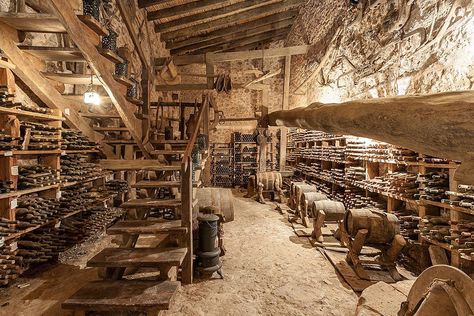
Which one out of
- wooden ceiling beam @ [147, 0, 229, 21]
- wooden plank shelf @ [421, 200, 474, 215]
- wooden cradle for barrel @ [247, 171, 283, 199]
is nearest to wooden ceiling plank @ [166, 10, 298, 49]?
wooden ceiling beam @ [147, 0, 229, 21]

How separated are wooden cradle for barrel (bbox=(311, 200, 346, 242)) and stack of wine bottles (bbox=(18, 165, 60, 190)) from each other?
16.6 feet

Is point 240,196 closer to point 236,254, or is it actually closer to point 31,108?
point 236,254

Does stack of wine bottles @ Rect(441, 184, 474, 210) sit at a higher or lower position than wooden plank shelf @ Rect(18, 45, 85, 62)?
lower

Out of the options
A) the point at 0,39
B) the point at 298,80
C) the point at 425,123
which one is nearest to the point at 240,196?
the point at 298,80

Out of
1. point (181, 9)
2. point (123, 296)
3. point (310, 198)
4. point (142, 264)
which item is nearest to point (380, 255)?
point (310, 198)

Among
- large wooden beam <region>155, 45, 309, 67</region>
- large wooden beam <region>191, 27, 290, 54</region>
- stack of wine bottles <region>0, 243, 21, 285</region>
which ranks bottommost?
stack of wine bottles <region>0, 243, 21, 285</region>

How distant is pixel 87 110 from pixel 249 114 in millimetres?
7903

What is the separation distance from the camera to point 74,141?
4953 mm

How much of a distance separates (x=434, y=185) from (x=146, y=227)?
4316mm

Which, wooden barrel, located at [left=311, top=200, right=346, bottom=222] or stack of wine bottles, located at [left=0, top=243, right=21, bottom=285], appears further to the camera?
wooden barrel, located at [left=311, top=200, right=346, bottom=222]

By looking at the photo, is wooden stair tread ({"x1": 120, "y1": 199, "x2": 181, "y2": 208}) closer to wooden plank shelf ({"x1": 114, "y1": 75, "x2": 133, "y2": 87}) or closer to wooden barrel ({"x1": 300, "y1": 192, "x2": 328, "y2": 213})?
wooden plank shelf ({"x1": 114, "y1": 75, "x2": 133, "y2": 87})

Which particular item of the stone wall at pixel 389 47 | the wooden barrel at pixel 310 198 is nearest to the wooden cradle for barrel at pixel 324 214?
the wooden barrel at pixel 310 198

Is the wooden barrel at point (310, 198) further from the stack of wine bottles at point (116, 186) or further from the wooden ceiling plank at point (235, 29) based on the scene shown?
the wooden ceiling plank at point (235, 29)

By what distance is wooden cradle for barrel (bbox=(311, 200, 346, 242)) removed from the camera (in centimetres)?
561
